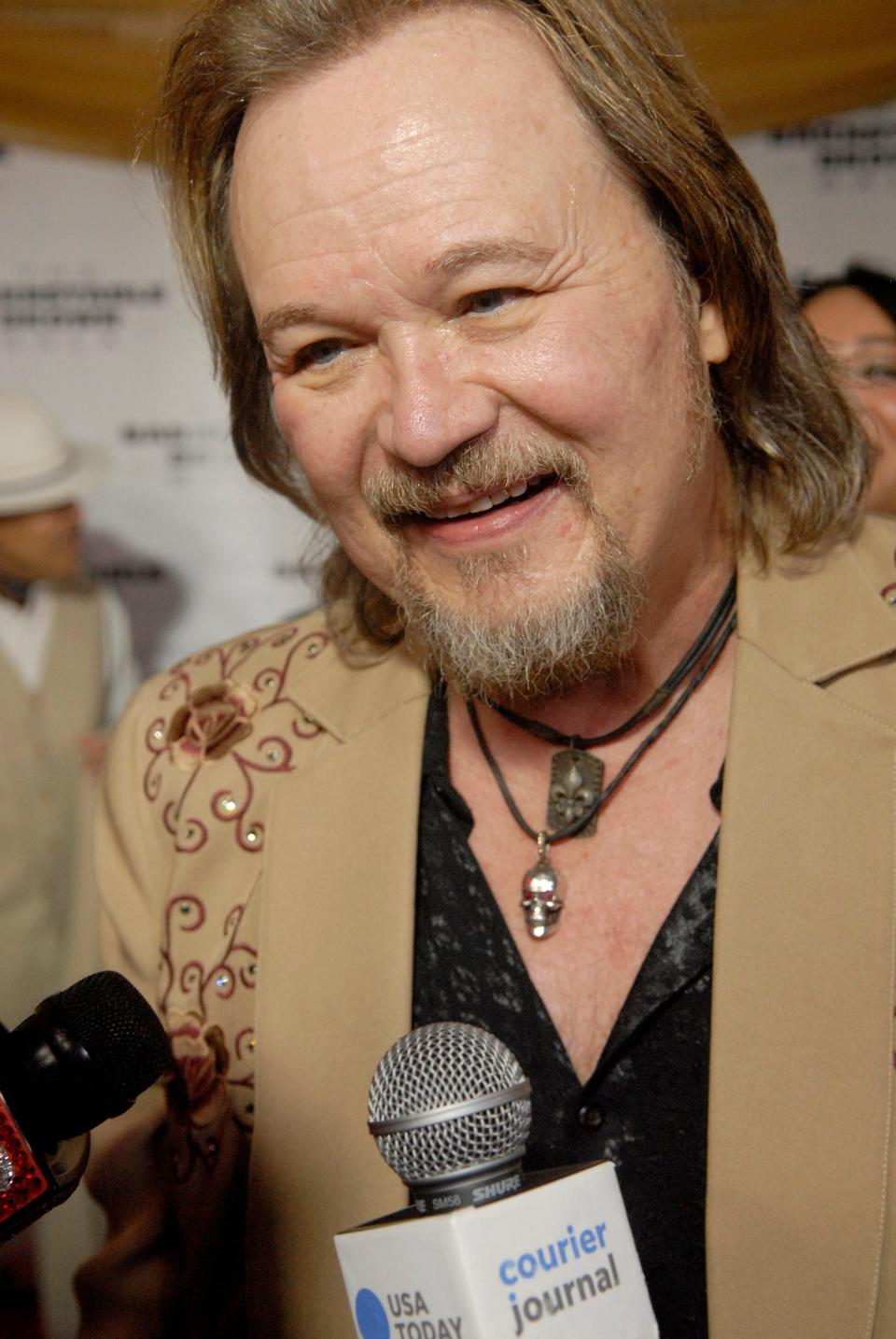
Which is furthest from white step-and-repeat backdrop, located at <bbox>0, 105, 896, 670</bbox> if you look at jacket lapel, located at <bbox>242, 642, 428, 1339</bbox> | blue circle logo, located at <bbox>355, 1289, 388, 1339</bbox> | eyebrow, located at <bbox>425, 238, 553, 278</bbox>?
blue circle logo, located at <bbox>355, 1289, 388, 1339</bbox>

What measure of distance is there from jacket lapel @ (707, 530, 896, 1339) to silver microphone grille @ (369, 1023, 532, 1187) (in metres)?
0.37

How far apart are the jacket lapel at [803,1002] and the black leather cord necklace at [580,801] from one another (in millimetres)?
130

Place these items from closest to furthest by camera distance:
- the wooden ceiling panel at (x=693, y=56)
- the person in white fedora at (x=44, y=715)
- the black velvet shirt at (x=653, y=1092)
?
the black velvet shirt at (x=653, y=1092), the wooden ceiling panel at (x=693, y=56), the person in white fedora at (x=44, y=715)

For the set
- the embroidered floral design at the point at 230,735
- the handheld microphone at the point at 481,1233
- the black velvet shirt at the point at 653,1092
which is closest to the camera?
the handheld microphone at the point at 481,1233

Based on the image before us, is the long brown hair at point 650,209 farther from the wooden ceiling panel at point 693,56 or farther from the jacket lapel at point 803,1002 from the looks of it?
the wooden ceiling panel at point 693,56

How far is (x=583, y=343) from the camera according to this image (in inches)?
47.3

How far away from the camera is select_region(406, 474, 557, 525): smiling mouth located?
126 centimetres

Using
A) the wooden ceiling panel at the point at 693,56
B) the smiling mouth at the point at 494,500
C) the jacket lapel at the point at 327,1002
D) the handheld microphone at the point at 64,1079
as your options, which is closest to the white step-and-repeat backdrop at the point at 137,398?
the wooden ceiling panel at the point at 693,56

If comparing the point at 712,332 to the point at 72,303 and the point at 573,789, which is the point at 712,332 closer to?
the point at 573,789

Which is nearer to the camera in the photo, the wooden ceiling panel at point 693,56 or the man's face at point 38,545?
the wooden ceiling panel at point 693,56

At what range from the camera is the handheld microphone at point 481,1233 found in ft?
2.37

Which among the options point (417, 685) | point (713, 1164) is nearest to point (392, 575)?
point (417, 685)

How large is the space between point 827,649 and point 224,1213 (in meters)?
0.89

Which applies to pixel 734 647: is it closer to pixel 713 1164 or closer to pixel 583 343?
pixel 583 343
